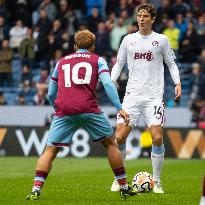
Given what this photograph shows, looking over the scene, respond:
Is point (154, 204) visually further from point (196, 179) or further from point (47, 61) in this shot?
point (47, 61)

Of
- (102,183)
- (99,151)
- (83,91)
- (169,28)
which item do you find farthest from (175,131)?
(83,91)

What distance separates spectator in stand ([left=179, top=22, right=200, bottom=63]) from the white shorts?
39.7 ft

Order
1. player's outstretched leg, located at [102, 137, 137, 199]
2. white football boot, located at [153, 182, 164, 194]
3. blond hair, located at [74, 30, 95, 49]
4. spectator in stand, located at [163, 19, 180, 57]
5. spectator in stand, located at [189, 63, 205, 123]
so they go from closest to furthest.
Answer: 1. blond hair, located at [74, 30, 95, 49]
2. player's outstretched leg, located at [102, 137, 137, 199]
3. white football boot, located at [153, 182, 164, 194]
4. spectator in stand, located at [189, 63, 205, 123]
5. spectator in stand, located at [163, 19, 180, 57]

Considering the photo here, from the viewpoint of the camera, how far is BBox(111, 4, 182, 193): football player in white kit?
13.0m

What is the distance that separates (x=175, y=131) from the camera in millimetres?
22766

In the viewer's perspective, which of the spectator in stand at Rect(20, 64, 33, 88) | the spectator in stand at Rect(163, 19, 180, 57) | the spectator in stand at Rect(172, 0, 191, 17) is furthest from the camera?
the spectator in stand at Rect(20, 64, 33, 88)

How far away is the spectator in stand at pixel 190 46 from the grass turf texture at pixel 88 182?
179 inches

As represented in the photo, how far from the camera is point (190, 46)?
25422 mm

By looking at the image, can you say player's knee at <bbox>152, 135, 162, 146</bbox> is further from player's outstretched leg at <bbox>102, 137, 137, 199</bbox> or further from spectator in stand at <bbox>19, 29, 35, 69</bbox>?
spectator in stand at <bbox>19, 29, 35, 69</bbox>

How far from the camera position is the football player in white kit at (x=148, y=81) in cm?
1297

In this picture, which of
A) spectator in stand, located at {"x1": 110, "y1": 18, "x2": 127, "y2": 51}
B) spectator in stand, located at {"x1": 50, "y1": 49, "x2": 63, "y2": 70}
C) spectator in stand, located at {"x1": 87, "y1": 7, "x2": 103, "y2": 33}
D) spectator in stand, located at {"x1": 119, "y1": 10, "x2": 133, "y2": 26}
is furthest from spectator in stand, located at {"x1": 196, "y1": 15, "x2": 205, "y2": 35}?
spectator in stand, located at {"x1": 50, "y1": 49, "x2": 63, "y2": 70}

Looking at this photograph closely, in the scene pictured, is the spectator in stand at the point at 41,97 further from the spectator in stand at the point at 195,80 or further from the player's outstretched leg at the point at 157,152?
the player's outstretched leg at the point at 157,152

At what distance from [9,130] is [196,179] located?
894cm

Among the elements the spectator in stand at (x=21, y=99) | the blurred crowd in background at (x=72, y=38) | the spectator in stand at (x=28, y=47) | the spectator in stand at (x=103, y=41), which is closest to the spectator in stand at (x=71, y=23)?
the blurred crowd in background at (x=72, y=38)
